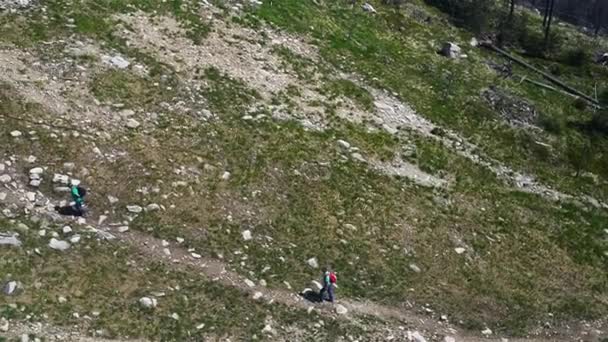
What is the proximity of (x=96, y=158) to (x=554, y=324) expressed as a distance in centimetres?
2068

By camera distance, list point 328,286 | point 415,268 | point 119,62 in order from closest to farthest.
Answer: point 328,286 < point 415,268 < point 119,62

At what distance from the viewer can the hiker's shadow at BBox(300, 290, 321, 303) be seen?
82.1 feet

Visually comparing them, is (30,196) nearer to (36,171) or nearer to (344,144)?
(36,171)

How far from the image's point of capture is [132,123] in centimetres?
3009

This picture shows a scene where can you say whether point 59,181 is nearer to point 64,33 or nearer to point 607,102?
point 64,33

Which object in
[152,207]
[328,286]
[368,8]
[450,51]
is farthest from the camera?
[368,8]

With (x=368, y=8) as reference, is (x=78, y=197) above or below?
below

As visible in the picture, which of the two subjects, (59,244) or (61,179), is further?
(61,179)

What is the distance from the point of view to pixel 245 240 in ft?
88.2

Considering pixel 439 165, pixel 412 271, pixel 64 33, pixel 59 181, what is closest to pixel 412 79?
pixel 439 165

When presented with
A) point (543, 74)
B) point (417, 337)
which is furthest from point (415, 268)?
point (543, 74)

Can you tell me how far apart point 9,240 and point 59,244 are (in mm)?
1643

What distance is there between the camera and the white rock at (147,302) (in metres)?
22.3

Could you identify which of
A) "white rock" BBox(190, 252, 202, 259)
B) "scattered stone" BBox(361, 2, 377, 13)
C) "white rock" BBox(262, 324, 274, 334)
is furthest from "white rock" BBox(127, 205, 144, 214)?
"scattered stone" BBox(361, 2, 377, 13)
